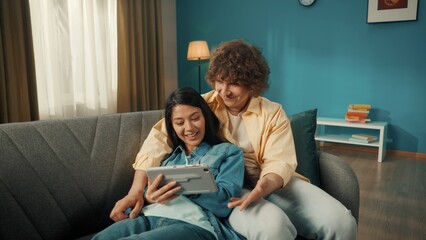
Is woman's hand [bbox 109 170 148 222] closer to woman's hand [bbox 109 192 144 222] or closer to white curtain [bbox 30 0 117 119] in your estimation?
woman's hand [bbox 109 192 144 222]

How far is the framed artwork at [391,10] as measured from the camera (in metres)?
3.25

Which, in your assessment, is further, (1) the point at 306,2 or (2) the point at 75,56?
(1) the point at 306,2

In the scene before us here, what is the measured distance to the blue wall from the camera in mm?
3371

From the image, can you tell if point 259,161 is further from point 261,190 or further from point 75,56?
point 75,56

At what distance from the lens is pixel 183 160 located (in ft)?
3.99

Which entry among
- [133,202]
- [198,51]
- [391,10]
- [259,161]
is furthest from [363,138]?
[133,202]

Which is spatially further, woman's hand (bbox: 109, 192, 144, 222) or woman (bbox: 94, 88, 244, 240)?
woman's hand (bbox: 109, 192, 144, 222)

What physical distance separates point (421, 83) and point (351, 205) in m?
2.70

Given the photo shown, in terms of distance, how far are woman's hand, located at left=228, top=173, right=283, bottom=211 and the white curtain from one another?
7.90ft

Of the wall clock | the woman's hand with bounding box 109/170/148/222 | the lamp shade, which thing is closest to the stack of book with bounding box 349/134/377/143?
the wall clock

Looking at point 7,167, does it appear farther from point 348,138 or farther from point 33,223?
point 348,138

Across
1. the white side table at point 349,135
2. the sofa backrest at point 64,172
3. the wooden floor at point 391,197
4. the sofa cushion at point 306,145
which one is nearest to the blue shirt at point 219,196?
the sofa backrest at point 64,172

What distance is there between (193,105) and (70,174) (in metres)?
0.50

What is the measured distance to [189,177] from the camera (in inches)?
37.5
